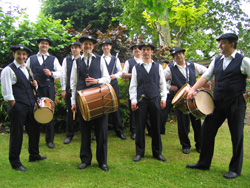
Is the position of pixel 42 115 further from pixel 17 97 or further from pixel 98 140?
pixel 98 140

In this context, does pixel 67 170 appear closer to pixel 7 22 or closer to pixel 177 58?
pixel 177 58

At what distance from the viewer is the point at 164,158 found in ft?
14.5

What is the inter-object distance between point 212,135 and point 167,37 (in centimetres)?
974

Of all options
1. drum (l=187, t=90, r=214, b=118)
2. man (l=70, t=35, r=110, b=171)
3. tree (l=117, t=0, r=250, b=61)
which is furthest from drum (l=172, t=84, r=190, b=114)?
tree (l=117, t=0, r=250, b=61)

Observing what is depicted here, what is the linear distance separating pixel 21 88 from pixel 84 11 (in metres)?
15.2

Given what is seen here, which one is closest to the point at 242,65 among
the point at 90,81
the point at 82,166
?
the point at 90,81

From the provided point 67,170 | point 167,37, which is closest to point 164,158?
point 67,170

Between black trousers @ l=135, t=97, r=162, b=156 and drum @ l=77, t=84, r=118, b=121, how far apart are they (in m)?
0.75

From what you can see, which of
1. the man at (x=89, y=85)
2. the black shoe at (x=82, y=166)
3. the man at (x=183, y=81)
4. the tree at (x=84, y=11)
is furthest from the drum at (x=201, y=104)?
the tree at (x=84, y=11)

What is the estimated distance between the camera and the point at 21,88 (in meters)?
3.84

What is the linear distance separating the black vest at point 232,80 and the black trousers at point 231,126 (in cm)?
10

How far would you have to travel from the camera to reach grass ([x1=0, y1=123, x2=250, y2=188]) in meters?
3.42

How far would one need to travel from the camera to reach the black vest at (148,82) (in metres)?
4.29

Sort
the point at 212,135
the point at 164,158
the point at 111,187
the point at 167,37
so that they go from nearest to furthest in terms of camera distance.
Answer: the point at 111,187 → the point at 212,135 → the point at 164,158 → the point at 167,37
